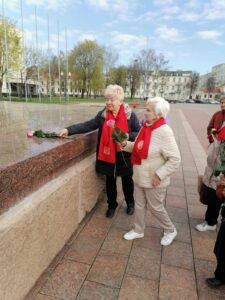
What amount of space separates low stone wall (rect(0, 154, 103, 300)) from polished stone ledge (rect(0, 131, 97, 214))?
0.21ft

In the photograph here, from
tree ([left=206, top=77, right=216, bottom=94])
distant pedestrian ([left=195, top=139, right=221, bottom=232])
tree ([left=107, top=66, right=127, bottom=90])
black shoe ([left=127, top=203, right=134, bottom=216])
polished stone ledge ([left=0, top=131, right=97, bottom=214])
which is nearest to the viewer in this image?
polished stone ledge ([left=0, top=131, right=97, bottom=214])

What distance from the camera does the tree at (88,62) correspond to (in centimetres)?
4762

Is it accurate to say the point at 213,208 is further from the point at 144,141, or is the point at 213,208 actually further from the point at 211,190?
the point at 144,141

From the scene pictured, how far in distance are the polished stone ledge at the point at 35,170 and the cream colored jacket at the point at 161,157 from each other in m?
0.86

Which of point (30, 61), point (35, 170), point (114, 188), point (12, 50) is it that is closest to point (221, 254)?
point (114, 188)

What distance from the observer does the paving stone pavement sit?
2.22 m

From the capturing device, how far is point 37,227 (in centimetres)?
217

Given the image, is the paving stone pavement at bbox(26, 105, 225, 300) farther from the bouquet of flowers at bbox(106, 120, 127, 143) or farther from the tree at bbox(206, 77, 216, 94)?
the tree at bbox(206, 77, 216, 94)

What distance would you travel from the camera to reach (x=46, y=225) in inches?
91.4

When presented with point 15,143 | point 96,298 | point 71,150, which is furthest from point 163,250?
point 15,143

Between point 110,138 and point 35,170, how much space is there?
1.13 metres

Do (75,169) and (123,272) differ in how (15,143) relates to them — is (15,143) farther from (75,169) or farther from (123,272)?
(123,272)

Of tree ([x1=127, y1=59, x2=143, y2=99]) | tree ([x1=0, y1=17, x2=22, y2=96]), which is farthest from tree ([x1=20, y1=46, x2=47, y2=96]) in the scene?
tree ([x1=127, y1=59, x2=143, y2=99])

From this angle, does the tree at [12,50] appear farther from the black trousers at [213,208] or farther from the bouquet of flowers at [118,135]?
the black trousers at [213,208]
